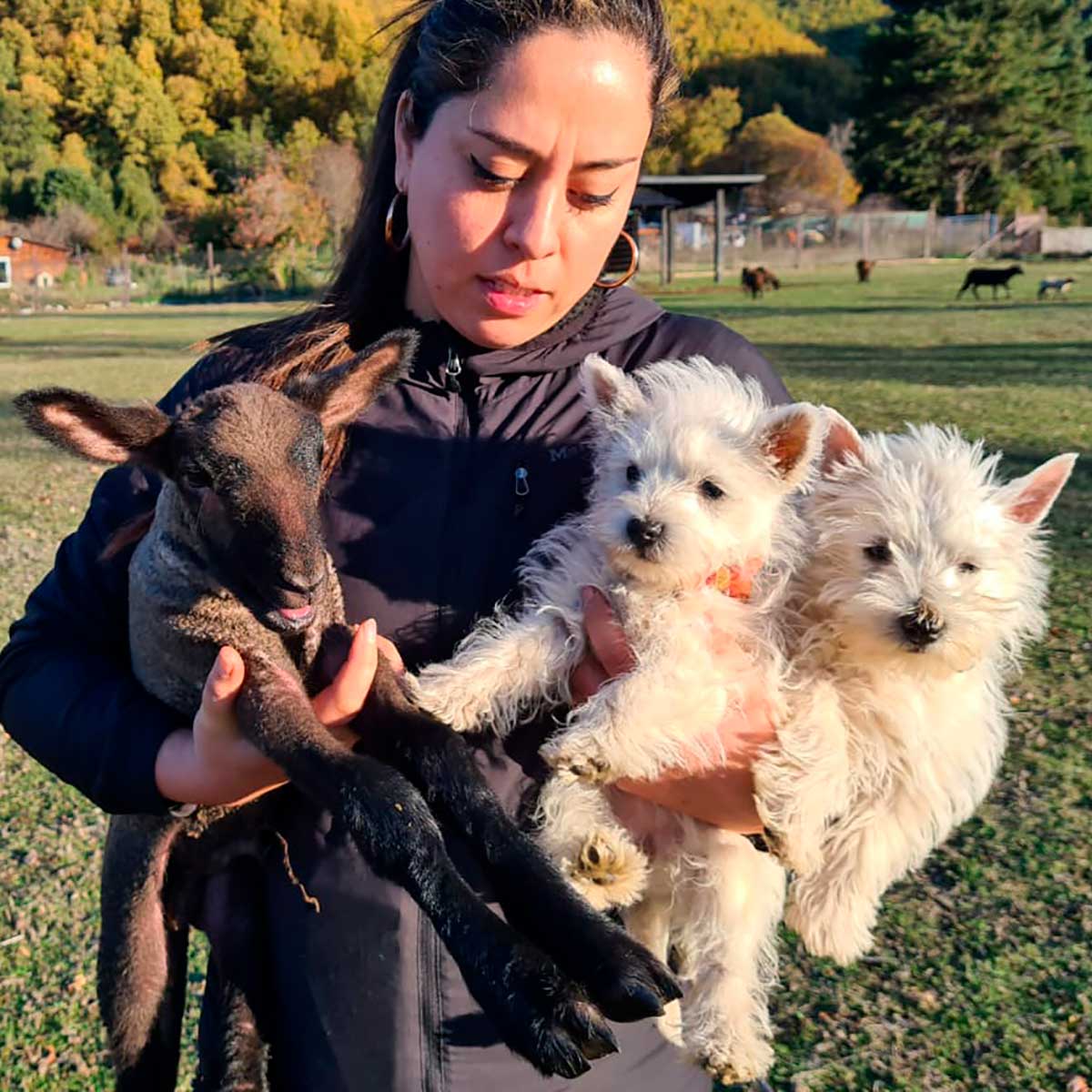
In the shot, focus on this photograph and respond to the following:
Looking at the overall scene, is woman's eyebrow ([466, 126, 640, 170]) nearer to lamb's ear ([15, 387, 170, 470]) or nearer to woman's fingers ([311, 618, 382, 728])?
lamb's ear ([15, 387, 170, 470])

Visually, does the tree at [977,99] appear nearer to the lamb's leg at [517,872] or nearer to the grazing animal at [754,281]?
the grazing animal at [754,281]

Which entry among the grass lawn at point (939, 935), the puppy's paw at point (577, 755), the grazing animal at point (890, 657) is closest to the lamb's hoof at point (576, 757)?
the puppy's paw at point (577, 755)

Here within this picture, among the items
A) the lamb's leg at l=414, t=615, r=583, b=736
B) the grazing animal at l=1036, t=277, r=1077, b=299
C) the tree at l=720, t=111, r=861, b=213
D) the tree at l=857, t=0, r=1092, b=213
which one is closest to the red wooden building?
the grazing animal at l=1036, t=277, r=1077, b=299

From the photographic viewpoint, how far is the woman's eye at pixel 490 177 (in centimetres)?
239

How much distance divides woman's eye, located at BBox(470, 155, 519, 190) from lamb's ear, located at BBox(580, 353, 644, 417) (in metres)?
0.44

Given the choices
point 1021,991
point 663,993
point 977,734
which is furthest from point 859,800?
point 1021,991

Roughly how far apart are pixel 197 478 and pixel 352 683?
567mm

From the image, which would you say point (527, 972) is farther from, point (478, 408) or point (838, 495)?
point (838, 495)

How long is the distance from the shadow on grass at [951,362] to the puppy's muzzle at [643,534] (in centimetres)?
1595

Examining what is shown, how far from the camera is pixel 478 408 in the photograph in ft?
8.40

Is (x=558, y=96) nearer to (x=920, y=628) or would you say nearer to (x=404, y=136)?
(x=404, y=136)

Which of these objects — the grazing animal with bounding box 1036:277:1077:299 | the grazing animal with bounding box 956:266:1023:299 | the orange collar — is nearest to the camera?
the orange collar

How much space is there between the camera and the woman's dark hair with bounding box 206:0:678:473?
2.36 m

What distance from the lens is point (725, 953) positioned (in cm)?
279
